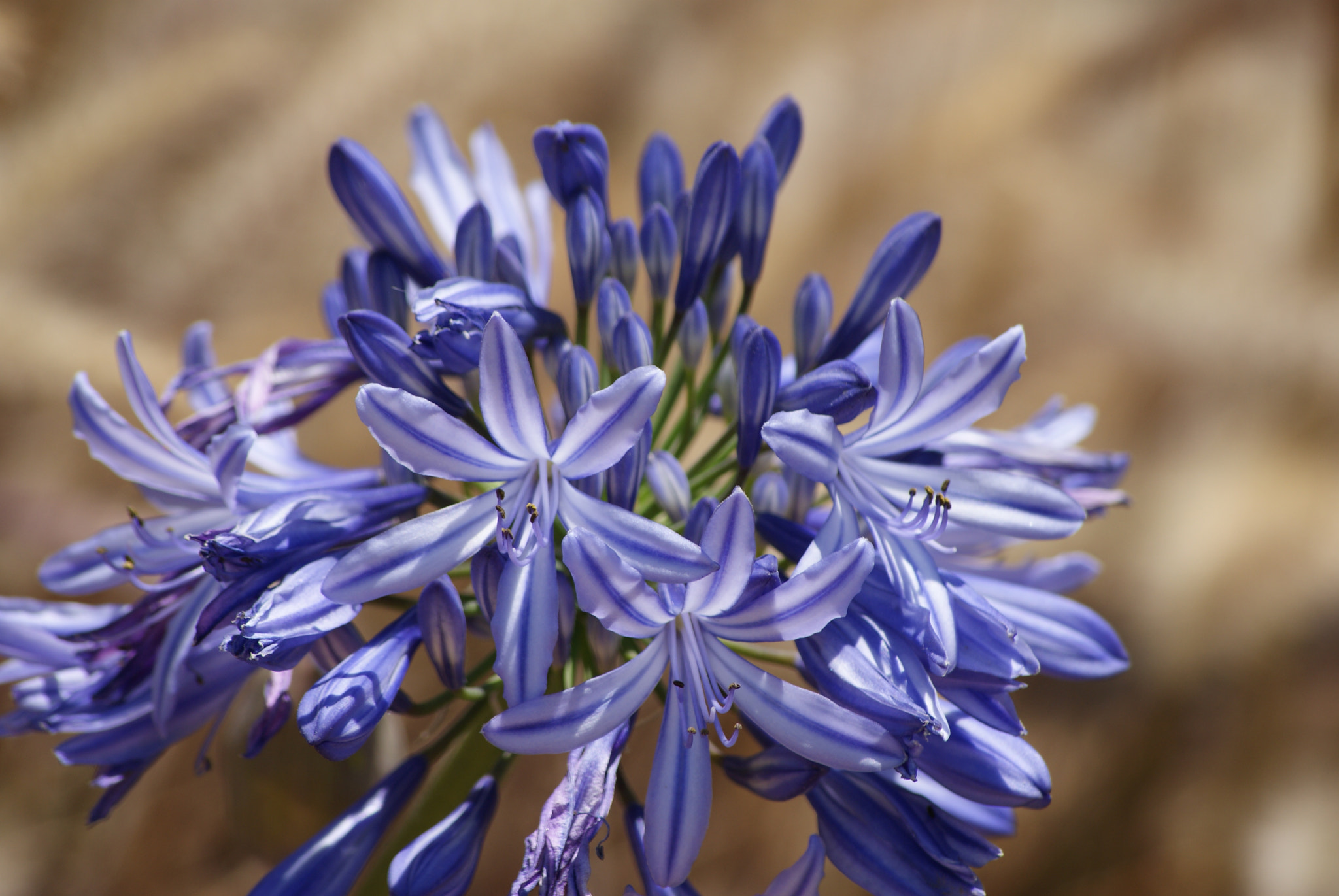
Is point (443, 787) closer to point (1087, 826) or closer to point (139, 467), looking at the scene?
point (139, 467)

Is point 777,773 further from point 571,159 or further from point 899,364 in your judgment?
point 571,159

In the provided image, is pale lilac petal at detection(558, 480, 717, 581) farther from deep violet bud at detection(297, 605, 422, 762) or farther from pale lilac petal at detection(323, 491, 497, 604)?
deep violet bud at detection(297, 605, 422, 762)

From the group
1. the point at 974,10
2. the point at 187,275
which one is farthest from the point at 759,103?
the point at 187,275

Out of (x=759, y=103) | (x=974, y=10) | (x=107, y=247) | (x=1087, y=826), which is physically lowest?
(x=1087, y=826)

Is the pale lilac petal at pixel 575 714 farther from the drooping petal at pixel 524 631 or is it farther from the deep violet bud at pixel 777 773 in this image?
the deep violet bud at pixel 777 773

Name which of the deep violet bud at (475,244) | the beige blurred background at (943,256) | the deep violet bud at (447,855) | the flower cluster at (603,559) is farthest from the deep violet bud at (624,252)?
the beige blurred background at (943,256)

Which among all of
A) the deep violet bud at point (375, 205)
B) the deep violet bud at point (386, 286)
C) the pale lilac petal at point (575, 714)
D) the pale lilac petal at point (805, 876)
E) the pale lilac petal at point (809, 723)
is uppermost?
the deep violet bud at point (375, 205)

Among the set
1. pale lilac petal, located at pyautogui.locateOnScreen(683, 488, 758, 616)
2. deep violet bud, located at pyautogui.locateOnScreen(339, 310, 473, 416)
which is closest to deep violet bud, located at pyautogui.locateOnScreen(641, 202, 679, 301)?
deep violet bud, located at pyautogui.locateOnScreen(339, 310, 473, 416)

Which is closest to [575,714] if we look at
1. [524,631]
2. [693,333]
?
[524,631]
